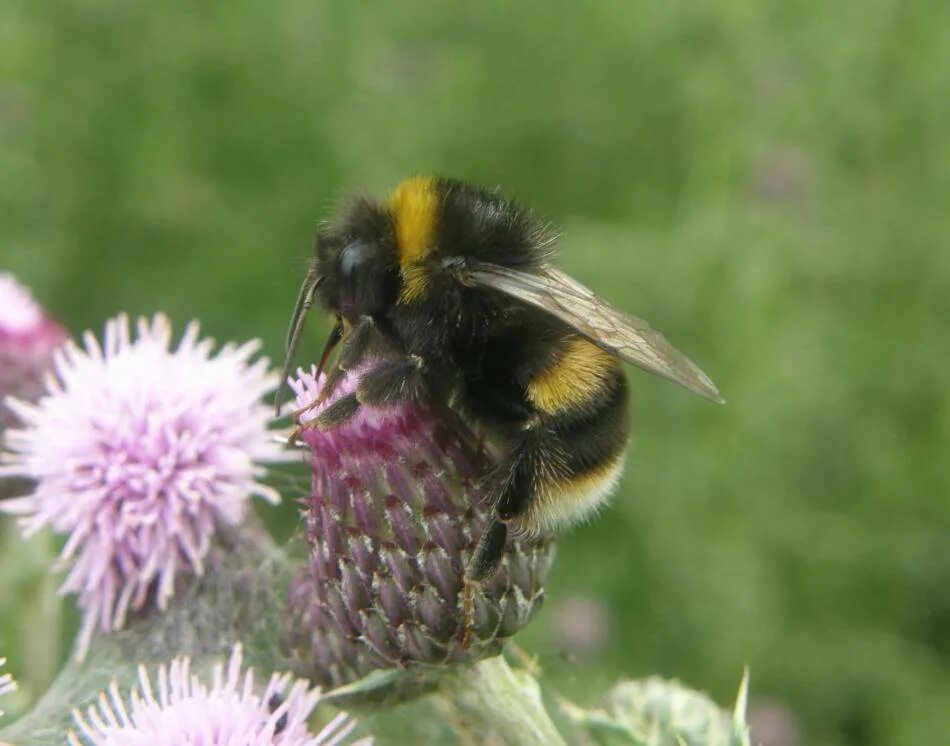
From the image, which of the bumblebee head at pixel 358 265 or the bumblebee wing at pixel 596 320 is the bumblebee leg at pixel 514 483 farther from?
the bumblebee head at pixel 358 265

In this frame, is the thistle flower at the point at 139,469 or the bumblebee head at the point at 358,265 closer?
the bumblebee head at the point at 358,265

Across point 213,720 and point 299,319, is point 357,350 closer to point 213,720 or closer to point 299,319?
point 299,319

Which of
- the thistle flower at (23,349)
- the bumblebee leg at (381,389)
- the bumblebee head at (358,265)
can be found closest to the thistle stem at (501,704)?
the bumblebee leg at (381,389)

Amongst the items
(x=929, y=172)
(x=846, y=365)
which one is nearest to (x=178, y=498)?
(x=846, y=365)

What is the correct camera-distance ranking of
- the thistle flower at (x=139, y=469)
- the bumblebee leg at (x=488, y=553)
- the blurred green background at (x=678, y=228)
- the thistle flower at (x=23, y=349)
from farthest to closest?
the blurred green background at (x=678, y=228)
the thistle flower at (x=23, y=349)
the thistle flower at (x=139, y=469)
the bumblebee leg at (x=488, y=553)

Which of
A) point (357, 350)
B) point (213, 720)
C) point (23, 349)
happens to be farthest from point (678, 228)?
point (213, 720)

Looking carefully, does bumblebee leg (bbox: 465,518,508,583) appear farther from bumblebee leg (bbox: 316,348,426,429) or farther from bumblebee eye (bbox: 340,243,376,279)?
bumblebee eye (bbox: 340,243,376,279)

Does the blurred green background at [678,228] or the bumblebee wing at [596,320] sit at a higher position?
the blurred green background at [678,228]
